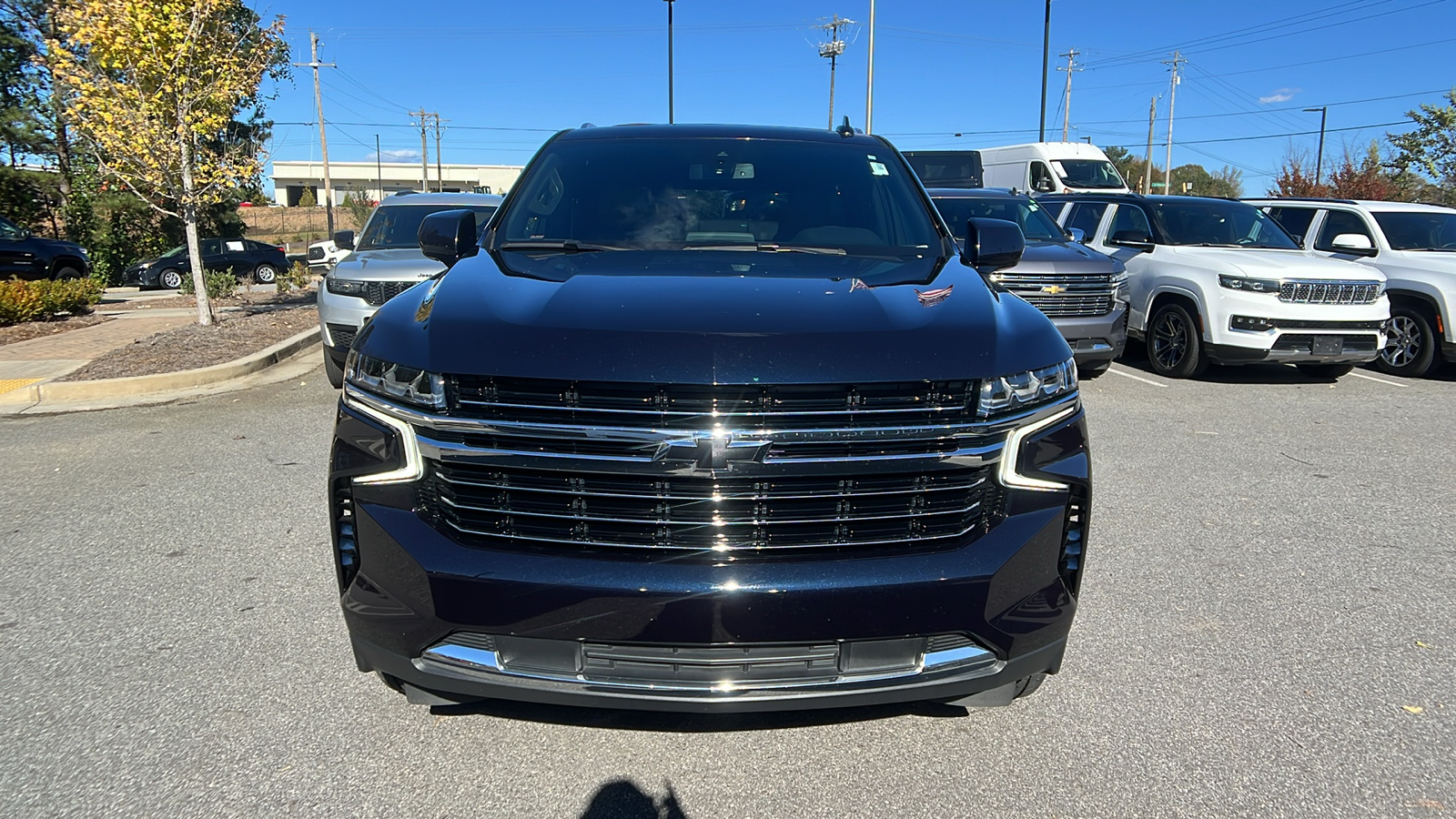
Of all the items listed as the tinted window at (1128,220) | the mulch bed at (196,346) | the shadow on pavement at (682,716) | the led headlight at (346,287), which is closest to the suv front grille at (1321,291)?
the tinted window at (1128,220)

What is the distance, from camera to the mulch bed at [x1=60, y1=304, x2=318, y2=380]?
907cm

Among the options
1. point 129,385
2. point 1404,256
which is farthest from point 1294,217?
point 129,385

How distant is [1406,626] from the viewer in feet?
12.5

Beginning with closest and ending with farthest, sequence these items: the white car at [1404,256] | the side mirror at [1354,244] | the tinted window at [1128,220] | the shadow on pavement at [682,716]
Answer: the shadow on pavement at [682,716], the white car at [1404,256], the side mirror at [1354,244], the tinted window at [1128,220]

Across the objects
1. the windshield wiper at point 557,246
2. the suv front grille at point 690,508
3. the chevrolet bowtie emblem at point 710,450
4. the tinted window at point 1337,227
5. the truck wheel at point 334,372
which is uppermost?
the tinted window at point 1337,227

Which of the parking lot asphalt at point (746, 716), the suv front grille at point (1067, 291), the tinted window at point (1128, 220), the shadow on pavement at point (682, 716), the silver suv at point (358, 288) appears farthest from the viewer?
the tinted window at point (1128, 220)

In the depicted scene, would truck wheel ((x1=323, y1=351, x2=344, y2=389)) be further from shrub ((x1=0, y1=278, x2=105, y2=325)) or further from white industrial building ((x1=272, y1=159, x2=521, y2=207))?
white industrial building ((x1=272, y1=159, x2=521, y2=207))

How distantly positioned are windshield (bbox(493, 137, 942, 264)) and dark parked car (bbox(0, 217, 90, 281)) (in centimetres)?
1831

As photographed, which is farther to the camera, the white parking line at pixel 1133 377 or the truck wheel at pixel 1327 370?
the truck wheel at pixel 1327 370

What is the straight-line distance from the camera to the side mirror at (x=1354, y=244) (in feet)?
34.8

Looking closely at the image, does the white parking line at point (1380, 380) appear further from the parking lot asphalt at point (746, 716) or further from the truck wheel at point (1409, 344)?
the parking lot asphalt at point (746, 716)

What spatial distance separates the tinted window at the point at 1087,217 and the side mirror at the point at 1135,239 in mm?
1022

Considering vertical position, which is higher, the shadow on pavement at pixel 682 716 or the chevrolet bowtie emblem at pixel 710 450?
the chevrolet bowtie emblem at pixel 710 450

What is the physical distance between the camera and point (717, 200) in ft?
12.3
